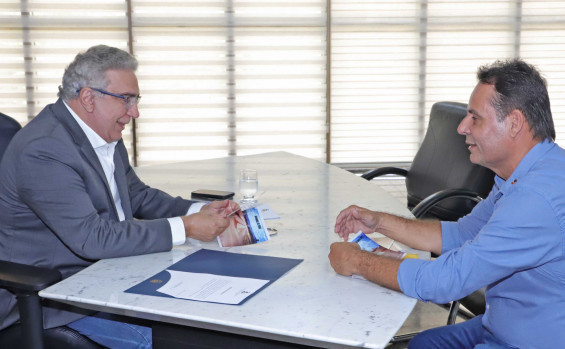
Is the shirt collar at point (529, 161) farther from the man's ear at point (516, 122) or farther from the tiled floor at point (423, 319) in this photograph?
the tiled floor at point (423, 319)

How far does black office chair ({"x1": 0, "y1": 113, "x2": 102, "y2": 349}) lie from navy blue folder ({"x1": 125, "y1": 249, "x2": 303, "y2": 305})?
275 millimetres

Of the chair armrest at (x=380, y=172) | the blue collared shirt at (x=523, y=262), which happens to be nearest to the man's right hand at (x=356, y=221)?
the blue collared shirt at (x=523, y=262)

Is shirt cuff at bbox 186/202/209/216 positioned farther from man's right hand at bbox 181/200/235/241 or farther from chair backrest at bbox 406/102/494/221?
chair backrest at bbox 406/102/494/221

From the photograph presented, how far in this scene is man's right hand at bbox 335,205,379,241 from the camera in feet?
8.28

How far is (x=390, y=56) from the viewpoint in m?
5.80

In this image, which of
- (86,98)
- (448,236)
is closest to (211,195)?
(86,98)

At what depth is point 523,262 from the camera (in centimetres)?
192

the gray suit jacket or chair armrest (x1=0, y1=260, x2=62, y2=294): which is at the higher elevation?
the gray suit jacket

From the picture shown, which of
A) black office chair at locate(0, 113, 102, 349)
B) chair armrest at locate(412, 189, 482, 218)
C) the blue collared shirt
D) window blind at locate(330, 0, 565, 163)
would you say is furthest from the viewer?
window blind at locate(330, 0, 565, 163)

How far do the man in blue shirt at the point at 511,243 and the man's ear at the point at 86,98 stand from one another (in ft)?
3.46

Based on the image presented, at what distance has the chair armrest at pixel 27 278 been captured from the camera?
198 cm

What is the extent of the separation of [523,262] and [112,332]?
4.44ft

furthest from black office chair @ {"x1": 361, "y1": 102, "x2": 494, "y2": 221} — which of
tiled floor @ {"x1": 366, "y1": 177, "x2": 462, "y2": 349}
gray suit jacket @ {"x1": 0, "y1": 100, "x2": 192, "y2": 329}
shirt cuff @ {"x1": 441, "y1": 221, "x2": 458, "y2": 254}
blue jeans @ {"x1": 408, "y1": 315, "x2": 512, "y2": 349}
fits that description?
gray suit jacket @ {"x1": 0, "y1": 100, "x2": 192, "y2": 329}

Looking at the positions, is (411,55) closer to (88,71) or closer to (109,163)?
(109,163)
